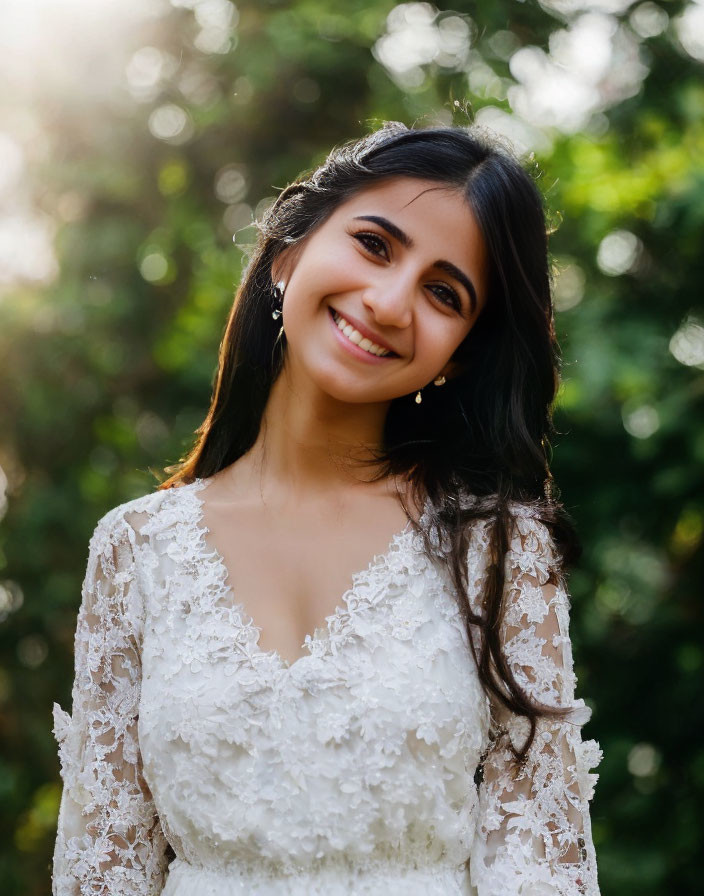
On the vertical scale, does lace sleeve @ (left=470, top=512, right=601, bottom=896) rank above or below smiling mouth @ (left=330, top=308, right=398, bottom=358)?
below

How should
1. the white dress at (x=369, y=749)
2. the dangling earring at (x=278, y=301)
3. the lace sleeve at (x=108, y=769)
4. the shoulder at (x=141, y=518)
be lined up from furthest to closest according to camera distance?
1. the dangling earring at (x=278, y=301)
2. the shoulder at (x=141, y=518)
3. the lace sleeve at (x=108, y=769)
4. the white dress at (x=369, y=749)

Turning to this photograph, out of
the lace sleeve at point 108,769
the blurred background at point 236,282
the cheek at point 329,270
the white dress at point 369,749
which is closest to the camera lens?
the white dress at point 369,749

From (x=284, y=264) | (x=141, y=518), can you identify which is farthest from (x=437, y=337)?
(x=141, y=518)

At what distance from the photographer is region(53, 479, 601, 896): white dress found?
1971 mm

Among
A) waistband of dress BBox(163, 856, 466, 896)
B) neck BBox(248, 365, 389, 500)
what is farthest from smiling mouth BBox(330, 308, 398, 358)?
waistband of dress BBox(163, 856, 466, 896)

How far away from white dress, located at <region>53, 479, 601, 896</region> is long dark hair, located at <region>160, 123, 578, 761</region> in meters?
0.04

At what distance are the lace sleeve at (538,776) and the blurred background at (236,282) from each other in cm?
258

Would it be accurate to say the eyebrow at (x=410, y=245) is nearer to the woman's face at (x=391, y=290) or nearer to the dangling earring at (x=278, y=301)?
the woman's face at (x=391, y=290)

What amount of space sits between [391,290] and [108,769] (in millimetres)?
1079

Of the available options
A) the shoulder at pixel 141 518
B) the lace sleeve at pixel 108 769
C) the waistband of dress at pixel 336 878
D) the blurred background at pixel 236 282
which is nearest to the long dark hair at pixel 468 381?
the shoulder at pixel 141 518

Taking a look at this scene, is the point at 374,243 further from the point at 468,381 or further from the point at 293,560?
the point at 293,560

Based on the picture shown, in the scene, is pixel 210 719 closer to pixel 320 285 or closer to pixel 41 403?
pixel 320 285

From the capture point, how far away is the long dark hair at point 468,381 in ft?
6.95

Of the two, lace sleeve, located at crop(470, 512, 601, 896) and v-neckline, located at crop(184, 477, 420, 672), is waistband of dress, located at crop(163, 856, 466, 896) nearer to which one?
lace sleeve, located at crop(470, 512, 601, 896)
